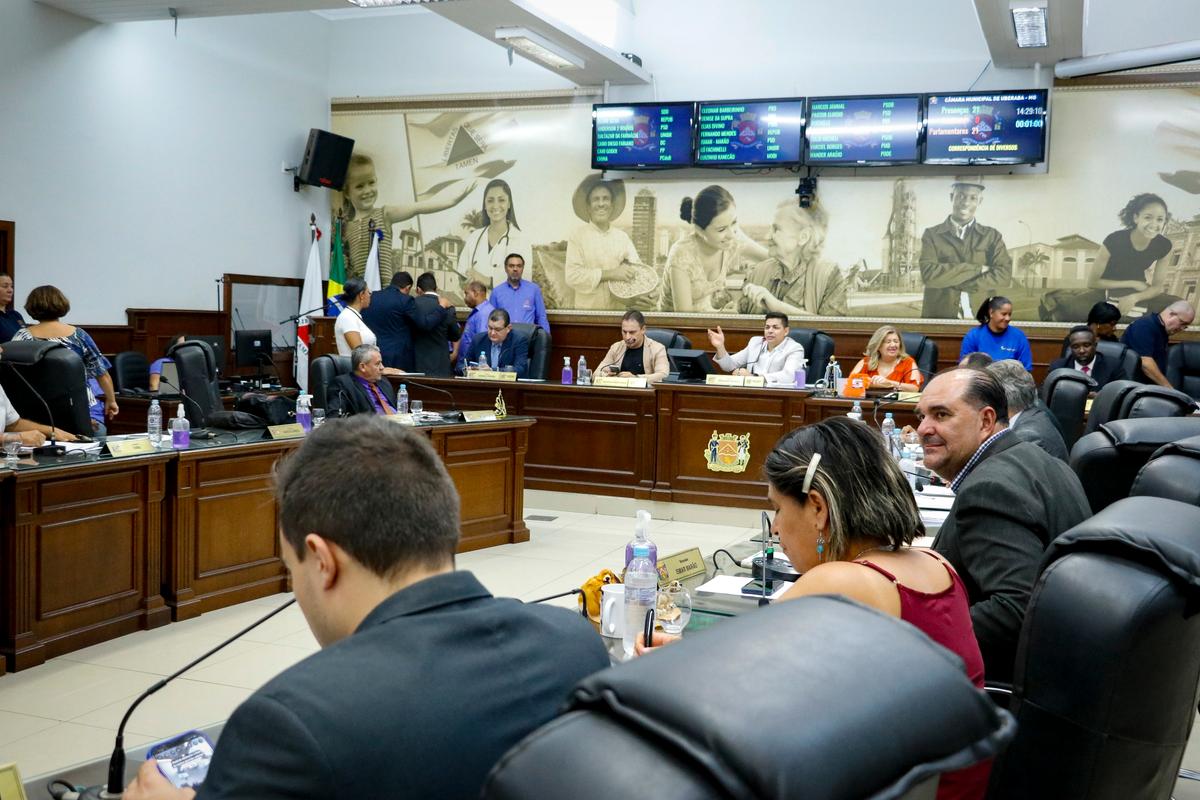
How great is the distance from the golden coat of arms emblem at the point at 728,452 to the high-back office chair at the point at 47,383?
163 inches

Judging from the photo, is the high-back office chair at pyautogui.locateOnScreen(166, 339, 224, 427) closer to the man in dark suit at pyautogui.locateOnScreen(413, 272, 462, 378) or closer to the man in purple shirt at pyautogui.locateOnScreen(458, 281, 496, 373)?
the man in dark suit at pyautogui.locateOnScreen(413, 272, 462, 378)

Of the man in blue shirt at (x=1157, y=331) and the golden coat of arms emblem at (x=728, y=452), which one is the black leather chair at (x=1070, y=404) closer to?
the golden coat of arms emblem at (x=728, y=452)

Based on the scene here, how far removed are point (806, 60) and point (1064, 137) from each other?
251 cm

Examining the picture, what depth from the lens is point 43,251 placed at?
9258mm

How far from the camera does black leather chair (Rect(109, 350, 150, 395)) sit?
27.9 feet

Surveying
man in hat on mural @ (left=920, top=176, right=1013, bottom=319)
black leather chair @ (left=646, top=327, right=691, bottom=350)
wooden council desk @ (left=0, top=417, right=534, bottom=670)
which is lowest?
wooden council desk @ (left=0, top=417, right=534, bottom=670)

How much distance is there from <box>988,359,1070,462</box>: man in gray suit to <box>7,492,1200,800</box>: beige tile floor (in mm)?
1129

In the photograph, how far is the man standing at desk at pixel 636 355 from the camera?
27.9 ft

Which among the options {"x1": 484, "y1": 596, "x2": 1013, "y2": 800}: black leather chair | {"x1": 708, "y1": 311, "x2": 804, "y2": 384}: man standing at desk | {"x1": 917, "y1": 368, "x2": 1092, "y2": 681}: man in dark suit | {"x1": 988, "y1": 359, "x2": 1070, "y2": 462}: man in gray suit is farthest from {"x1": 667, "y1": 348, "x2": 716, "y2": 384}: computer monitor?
{"x1": 484, "y1": 596, "x2": 1013, "y2": 800}: black leather chair

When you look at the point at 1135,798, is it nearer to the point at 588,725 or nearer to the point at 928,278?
the point at 588,725

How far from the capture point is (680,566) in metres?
2.74

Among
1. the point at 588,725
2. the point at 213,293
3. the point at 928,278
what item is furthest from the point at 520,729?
the point at 213,293

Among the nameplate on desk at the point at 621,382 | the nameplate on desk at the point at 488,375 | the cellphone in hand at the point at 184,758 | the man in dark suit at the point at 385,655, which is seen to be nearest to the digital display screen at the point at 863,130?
the nameplate on desk at the point at 621,382

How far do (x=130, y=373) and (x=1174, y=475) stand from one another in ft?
27.2
